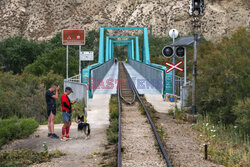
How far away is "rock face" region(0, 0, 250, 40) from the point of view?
8881 cm

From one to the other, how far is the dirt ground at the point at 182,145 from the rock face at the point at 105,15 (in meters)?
78.8

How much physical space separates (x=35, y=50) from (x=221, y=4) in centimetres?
5090

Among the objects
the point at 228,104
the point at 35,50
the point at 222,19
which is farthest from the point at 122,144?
the point at 222,19

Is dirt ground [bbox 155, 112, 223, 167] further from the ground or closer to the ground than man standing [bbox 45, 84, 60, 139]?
closer to the ground

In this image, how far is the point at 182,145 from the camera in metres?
9.03

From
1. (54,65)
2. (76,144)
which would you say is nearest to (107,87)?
(76,144)

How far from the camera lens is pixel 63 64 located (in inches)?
1845

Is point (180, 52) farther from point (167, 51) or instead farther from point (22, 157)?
point (22, 157)

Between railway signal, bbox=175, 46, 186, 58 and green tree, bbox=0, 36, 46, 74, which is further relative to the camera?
green tree, bbox=0, 36, 46, 74

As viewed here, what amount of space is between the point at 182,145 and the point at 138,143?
1.14 metres

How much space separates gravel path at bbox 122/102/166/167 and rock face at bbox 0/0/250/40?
78.6 m

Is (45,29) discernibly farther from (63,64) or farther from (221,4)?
(63,64)

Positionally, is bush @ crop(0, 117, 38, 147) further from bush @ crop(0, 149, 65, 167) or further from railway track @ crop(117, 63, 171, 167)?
railway track @ crop(117, 63, 171, 167)

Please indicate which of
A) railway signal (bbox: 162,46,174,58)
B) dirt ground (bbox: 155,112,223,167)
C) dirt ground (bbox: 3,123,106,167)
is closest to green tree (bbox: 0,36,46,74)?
railway signal (bbox: 162,46,174,58)
